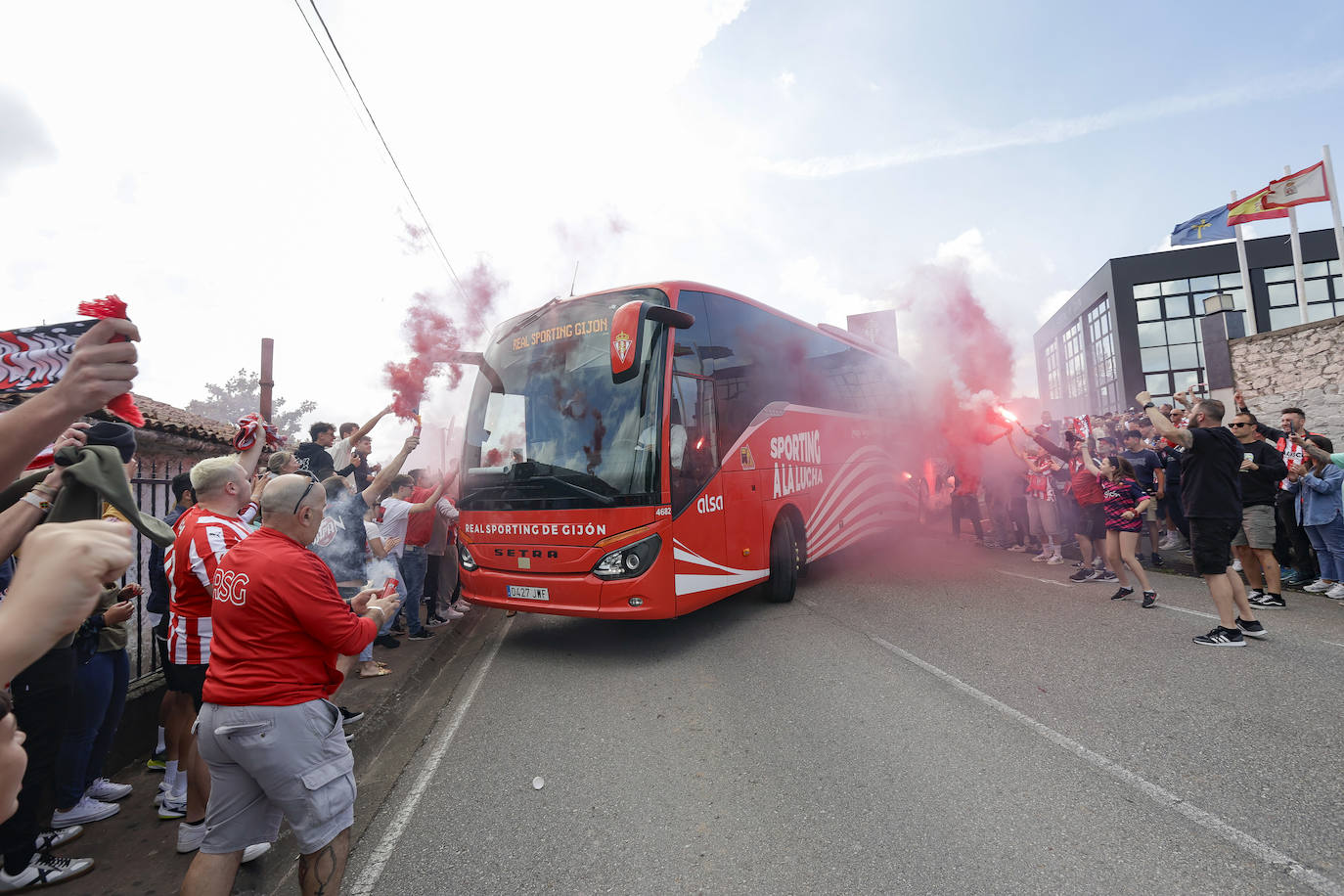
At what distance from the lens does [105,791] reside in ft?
11.8

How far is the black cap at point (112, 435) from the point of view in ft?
7.10

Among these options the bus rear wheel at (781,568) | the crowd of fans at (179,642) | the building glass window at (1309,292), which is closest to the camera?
the crowd of fans at (179,642)

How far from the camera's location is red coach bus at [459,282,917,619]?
5629mm

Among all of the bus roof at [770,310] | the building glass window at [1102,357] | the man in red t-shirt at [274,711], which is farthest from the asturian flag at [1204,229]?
the man in red t-shirt at [274,711]

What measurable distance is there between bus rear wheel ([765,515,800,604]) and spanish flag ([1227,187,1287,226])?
1713cm

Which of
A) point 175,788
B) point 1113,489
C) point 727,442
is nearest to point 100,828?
point 175,788

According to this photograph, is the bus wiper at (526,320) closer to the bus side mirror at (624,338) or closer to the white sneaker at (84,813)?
the bus side mirror at (624,338)

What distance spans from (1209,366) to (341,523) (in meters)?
19.3

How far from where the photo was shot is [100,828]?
3330mm

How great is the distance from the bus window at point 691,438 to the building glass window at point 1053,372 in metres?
34.6

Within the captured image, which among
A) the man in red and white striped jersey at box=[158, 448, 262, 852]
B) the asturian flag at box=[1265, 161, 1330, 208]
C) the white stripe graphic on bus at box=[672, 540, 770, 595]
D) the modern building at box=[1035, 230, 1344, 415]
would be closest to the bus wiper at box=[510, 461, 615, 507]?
the white stripe graphic on bus at box=[672, 540, 770, 595]

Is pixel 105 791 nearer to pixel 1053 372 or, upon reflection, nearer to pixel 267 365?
pixel 267 365

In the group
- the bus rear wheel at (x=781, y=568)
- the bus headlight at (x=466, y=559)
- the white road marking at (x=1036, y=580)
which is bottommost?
the white road marking at (x=1036, y=580)

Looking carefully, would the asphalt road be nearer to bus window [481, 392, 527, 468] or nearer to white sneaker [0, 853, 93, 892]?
white sneaker [0, 853, 93, 892]
